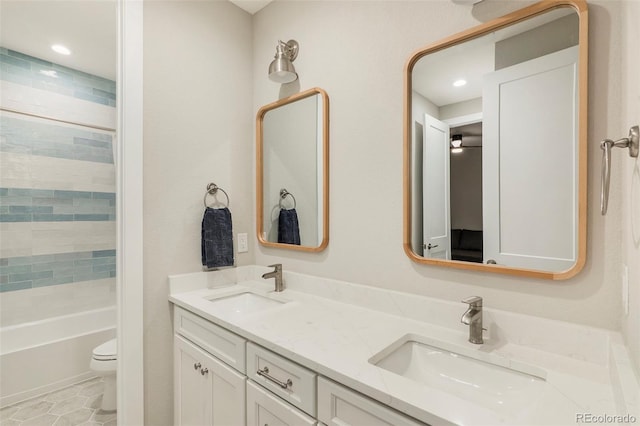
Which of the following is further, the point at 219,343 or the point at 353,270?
the point at 353,270

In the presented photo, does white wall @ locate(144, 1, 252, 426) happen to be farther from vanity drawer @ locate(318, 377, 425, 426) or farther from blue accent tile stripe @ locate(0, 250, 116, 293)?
blue accent tile stripe @ locate(0, 250, 116, 293)

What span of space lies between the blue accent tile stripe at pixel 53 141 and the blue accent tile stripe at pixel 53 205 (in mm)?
318

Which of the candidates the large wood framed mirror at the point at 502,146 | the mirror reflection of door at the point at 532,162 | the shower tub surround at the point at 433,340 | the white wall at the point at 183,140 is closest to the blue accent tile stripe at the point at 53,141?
the white wall at the point at 183,140

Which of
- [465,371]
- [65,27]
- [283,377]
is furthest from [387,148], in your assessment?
[65,27]

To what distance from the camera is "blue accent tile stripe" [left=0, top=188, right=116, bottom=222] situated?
93.3 inches

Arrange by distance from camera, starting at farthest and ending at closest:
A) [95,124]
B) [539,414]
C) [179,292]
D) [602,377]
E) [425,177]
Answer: [95,124] < [179,292] < [425,177] < [602,377] < [539,414]

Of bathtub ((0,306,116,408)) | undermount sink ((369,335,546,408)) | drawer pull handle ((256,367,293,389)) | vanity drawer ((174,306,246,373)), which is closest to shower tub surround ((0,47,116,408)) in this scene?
bathtub ((0,306,116,408))

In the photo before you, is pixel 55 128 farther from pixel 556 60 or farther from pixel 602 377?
pixel 602 377

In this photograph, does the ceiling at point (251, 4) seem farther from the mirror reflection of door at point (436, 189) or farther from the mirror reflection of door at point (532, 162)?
the mirror reflection of door at point (532, 162)

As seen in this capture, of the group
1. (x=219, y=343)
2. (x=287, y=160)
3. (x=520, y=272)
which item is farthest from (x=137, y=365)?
(x=520, y=272)

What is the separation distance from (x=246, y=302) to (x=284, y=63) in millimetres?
1350

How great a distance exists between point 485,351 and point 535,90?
→ 2.84ft

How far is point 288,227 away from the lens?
→ 72.2 inches

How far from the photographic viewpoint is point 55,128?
8.50 feet
